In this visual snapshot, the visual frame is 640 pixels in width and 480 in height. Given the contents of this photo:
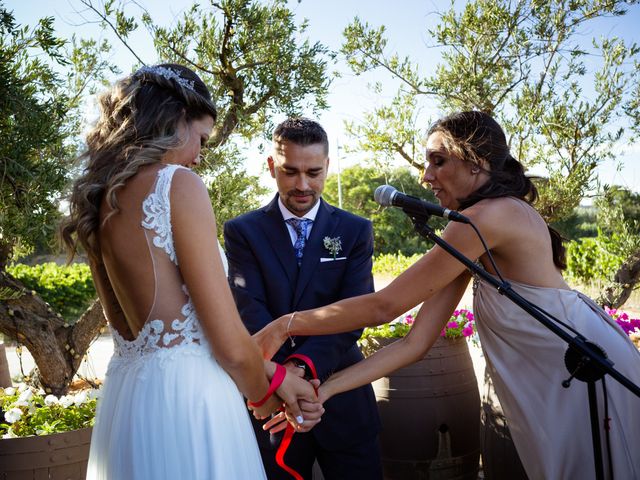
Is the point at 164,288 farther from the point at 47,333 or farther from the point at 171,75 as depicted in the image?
the point at 47,333

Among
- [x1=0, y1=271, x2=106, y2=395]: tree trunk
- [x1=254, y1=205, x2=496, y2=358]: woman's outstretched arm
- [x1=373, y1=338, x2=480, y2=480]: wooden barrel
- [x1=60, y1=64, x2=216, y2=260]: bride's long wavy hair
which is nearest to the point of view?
[x1=60, y1=64, x2=216, y2=260]: bride's long wavy hair

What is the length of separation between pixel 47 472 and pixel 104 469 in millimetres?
1354

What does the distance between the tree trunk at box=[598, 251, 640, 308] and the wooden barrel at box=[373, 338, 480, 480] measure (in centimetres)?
375

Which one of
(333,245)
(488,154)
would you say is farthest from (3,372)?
(488,154)

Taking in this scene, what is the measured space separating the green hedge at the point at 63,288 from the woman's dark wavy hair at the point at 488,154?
39.3 feet

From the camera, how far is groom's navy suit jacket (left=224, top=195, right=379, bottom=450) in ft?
9.57

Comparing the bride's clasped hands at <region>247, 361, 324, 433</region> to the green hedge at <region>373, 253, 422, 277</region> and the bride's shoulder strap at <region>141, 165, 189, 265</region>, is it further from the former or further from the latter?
the green hedge at <region>373, 253, 422, 277</region>

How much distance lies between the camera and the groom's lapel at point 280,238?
3010 millimetres

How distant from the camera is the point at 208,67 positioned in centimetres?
492

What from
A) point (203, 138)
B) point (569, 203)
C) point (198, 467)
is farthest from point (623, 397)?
point (569, 203)

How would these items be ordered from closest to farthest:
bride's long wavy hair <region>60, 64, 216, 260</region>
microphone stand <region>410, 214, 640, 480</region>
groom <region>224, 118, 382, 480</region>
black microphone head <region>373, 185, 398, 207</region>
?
microphone stand <region>410, 214, 640, 480</region> < bride's long wavy hair <region>60, 64, 216, 260</region> < black microphone head <region>373, 185, 398, 207</region> < groom <region>224, 118, 382, 480</region>

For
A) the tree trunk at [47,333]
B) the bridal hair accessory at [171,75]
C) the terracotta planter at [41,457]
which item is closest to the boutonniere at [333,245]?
the bridal hair accessory at [171,75]

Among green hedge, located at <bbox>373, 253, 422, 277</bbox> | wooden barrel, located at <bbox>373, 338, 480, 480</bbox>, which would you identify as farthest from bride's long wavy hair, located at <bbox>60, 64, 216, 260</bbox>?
green hedge, located at <bbox>373, 253, 422, 277</bbox>

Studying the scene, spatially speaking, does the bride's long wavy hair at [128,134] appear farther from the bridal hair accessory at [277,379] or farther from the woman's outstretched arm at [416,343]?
the woman's outstretched arm at [416,343]
